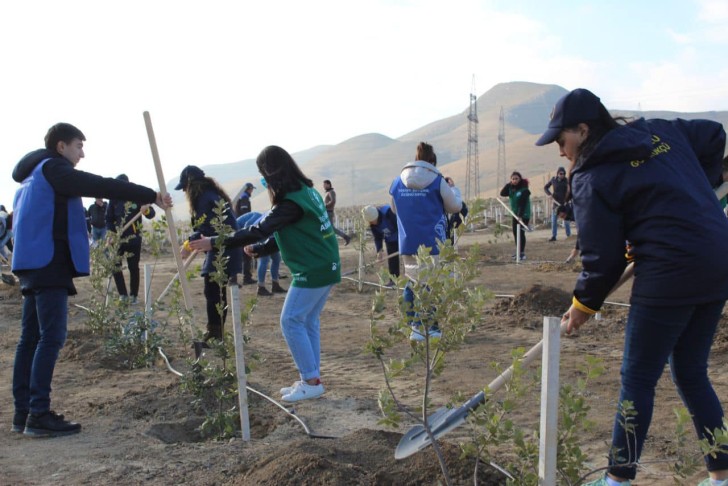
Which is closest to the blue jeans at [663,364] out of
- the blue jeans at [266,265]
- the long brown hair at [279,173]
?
the long brown hair at [279,173]

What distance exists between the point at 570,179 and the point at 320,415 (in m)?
2.56

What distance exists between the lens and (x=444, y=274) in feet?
9.44

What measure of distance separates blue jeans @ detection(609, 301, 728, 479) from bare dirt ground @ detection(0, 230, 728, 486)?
35 cm

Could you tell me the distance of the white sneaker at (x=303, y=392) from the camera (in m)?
5.02

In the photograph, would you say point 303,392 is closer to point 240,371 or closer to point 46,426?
point 240,371

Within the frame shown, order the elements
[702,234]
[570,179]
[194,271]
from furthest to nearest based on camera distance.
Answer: [194,271], [570,179], [702,234]

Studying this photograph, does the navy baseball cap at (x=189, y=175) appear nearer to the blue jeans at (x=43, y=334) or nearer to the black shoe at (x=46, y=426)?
the blue jeans at (x=43, y=334)

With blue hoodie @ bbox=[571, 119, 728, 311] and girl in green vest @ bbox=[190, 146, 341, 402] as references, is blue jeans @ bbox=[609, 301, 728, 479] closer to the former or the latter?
blue hoodie @ bbox=[571, 119, 728, 311]

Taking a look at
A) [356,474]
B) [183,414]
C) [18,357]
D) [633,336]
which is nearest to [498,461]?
[356,474]

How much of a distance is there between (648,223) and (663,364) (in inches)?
23.3

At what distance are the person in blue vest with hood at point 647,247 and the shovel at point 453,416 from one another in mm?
170

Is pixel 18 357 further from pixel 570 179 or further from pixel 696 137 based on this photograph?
pixel 696 137

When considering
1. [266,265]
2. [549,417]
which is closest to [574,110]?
[549,417]

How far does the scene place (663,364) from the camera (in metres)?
2.98
